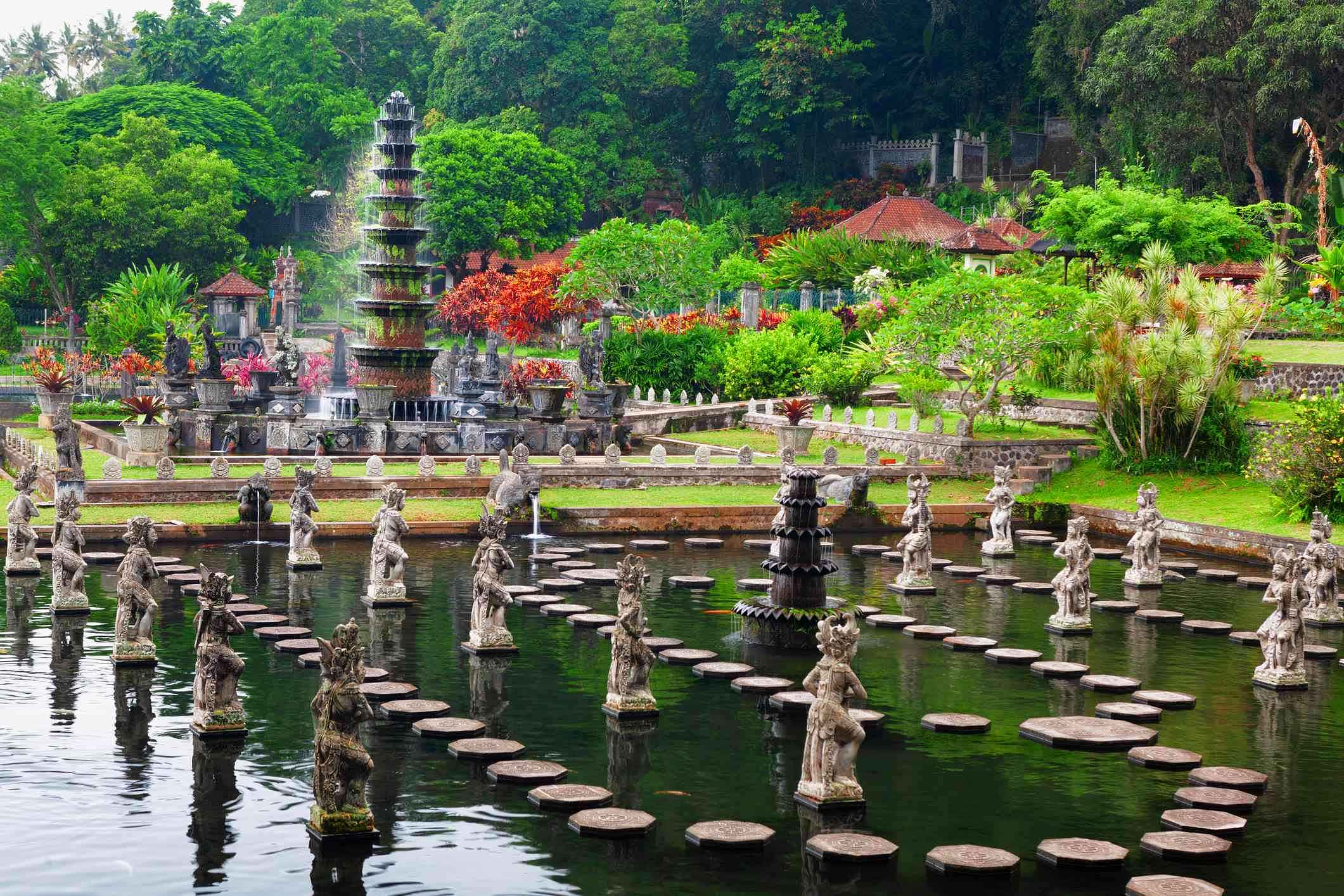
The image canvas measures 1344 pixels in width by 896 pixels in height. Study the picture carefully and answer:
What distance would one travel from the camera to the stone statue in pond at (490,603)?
879 inches

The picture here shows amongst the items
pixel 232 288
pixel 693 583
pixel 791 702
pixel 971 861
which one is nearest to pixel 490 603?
pixel 791 702

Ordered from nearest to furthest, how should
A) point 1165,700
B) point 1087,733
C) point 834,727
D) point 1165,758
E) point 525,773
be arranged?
1. point 834,727
2. point 525,773
3. point 1165,758
4. point 1087,733
5. point 1165,700

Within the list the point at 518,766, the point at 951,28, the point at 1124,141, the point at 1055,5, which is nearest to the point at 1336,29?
the point at 1124,141

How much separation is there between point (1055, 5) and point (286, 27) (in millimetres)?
41711

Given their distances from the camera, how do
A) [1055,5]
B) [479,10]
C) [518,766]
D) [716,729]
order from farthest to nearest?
[479,10], [1055,5], [716,729], [518,766]

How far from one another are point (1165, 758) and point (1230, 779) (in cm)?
88

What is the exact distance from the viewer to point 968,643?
77.6 ft

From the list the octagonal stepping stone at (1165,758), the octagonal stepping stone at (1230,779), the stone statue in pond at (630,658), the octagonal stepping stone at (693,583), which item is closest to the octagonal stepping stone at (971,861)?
the octagonal stepping stone at (1230,779)

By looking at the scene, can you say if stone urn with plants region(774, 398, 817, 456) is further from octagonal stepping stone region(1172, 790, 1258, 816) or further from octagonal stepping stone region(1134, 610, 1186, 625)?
octagonal stepping stone region(1172, 790, 1258, 816)

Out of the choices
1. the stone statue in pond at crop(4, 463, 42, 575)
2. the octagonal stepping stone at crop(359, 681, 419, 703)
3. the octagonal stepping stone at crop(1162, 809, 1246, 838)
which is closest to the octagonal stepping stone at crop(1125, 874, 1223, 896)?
the octagonal stepping stone at crop(1162, 809, 1246, 838)

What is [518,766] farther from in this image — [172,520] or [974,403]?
[974,403]

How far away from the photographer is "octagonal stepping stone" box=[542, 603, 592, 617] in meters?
25.1

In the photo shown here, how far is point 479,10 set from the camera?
8794cm

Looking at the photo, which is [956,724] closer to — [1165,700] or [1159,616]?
[1165,700]
